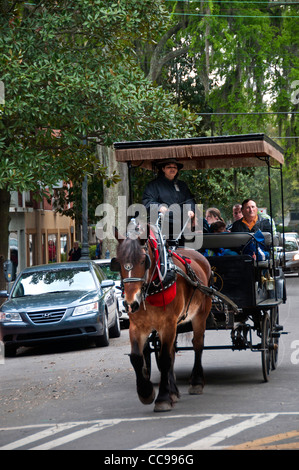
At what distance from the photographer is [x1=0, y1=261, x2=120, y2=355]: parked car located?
15.0 meters

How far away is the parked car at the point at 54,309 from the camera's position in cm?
1496

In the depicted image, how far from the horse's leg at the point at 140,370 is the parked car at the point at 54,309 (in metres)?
6.16

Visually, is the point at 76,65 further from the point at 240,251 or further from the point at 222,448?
the point at 222,448

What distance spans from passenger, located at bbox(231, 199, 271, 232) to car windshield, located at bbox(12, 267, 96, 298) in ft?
17.1

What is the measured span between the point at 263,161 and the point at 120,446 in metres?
5.39

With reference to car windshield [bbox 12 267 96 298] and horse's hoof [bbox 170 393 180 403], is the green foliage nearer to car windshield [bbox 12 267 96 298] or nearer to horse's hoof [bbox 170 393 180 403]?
car windshield [bbox 12 267 96 298]

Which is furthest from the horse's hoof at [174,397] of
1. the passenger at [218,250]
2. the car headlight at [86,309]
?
the car headlight at [86,309]

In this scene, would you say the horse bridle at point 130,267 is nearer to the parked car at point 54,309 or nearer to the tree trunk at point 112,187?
the parked car at point 54,309

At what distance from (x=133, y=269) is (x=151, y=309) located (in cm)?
61

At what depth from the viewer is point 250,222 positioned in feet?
38.0

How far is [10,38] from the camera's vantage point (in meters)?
18.9

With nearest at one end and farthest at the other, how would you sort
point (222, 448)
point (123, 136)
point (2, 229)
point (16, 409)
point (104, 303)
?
point (222, 448)
point (16, 409)
point (104, 303)
point (123, 136)
point (2, 229)

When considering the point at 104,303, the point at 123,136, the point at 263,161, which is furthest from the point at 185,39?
the point at 263,161

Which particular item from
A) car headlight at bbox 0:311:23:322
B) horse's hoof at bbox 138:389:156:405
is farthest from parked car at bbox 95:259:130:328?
horse's hoof at bbox 138:389:156:405
